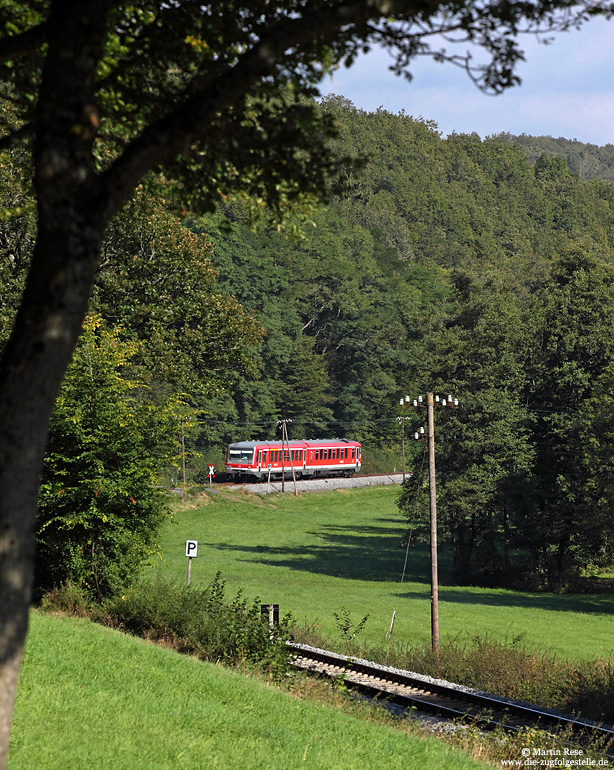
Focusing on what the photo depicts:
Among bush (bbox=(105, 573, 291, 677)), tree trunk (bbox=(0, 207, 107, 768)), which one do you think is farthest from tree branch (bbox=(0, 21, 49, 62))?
bush (bbox=(105, 573, 291, 677))

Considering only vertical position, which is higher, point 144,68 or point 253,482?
point 144,68

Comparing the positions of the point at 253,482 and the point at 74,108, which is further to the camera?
the point at 253,482

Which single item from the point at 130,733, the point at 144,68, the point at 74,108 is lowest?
the point at 130,733

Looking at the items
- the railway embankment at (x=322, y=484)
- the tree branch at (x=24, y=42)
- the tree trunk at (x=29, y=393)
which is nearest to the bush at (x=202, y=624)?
the tree trunk at (x=29, y=393)

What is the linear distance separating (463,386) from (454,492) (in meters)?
7.11

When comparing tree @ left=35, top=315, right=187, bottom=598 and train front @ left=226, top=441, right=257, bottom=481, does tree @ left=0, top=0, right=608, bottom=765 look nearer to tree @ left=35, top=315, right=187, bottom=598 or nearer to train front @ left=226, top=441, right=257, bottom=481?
tree @ left=35, top=315, right=187, bottom=598

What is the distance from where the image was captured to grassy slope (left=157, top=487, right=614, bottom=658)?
3147 cm

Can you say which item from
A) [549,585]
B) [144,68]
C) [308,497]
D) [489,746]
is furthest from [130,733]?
[308,497]

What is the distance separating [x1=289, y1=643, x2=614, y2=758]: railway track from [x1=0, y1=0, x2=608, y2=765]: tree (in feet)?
31.8

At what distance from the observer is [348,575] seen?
4794 cm

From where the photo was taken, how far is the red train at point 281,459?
78.2m

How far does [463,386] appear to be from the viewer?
50688 mm

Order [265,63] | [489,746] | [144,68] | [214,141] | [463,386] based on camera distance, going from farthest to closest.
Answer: [463,386] < [489,746] < [144,68] < [214,141] < [265,63]

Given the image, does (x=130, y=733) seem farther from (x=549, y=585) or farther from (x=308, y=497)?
(x=308, y=497)
